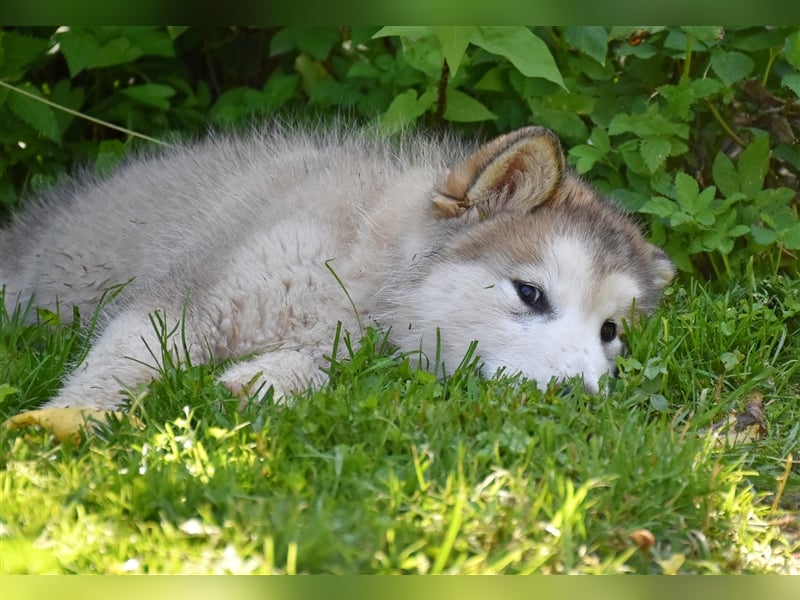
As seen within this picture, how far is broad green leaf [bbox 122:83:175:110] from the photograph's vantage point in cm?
501

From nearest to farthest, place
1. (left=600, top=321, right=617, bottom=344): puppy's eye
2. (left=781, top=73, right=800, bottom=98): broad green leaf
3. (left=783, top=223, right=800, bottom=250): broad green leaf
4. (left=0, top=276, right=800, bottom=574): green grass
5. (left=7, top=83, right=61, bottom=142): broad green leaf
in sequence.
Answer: (left=0, top=276, right=800, bottom=574): green grass → (left=600, top=321, right=617, bottom=344): puppy's eye → (left=781, top=73, right=800, bottom=98): broad green leaf → (left=783, top=223, right=800, bottom=250): broad green leaf → (left=7, top=83, right=61, bottom=142): broad green leaf

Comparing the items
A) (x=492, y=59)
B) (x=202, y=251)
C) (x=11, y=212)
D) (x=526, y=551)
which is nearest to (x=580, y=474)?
(x=526, y=551)

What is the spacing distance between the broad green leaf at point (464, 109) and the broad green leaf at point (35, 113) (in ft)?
5.73

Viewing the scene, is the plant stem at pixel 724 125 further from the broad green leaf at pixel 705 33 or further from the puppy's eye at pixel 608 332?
the puppy's eye at pixel 608 332

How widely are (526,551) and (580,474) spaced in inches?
14.4

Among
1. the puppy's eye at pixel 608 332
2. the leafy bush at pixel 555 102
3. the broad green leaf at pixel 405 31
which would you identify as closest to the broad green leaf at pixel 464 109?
the leafy bush at pixel 555 102

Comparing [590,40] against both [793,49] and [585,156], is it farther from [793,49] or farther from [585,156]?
[793,49]

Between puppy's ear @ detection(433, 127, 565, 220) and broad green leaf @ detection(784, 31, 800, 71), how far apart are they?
1314 mm

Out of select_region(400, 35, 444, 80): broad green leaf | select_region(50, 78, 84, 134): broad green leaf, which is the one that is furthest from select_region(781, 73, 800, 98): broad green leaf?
select_region(50, 78, 84, 134): broad green leaf

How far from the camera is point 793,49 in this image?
4168 millimetres

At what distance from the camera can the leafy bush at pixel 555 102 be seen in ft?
14.2

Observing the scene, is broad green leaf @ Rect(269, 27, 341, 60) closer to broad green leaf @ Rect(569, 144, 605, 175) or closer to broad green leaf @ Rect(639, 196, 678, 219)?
broad green leaf @ Rect(569, 144, 605, 175)

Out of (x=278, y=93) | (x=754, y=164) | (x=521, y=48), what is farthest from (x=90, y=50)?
(x=754, y=164)

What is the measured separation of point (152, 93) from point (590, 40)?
2.10m
